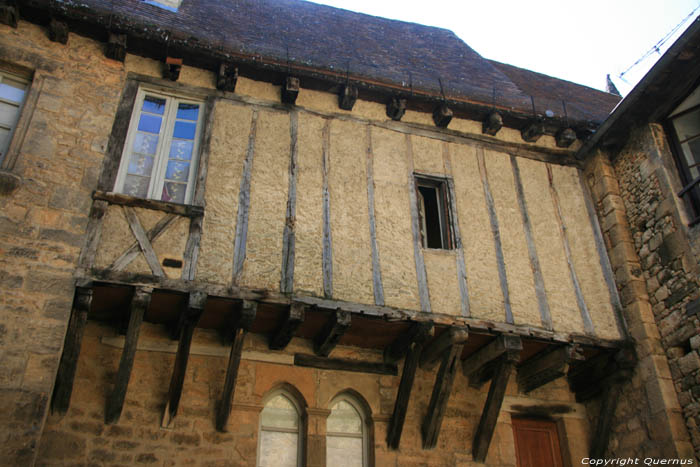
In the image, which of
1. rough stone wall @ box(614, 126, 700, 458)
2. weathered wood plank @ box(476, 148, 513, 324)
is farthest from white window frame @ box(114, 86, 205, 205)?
rough stone wall @ box(614, 126, 700, 458)

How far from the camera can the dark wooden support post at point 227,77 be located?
6.50 meters

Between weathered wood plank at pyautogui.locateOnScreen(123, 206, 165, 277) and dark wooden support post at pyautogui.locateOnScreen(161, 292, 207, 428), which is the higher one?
weathered wood plank at pyautogui.locateOnScreen(123, 206, 165, 277)

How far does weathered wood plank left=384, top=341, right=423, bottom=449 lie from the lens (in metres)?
5.81

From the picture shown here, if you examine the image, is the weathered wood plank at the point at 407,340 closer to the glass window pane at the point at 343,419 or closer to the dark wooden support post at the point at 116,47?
the glass window pane at the point at 343,419

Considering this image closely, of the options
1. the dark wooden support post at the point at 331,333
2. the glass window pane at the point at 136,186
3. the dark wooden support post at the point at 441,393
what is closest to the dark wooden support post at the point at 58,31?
the glass window pane at the point at 136,186

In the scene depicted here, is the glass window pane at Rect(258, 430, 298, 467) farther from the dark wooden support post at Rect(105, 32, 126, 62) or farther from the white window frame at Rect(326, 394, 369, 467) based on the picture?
the dark wooden support post at Rect(105, 32, 126, 62)

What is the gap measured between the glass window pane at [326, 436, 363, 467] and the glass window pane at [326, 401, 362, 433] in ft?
0.27

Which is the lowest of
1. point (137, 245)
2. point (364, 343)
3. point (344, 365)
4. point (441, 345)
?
point (344, 365)

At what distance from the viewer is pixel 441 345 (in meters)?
5.94

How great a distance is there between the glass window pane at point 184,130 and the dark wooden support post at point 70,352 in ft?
6.28

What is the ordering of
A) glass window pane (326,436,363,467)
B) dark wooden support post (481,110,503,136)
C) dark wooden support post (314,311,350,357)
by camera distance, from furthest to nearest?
dark wooden support post (481,110,503,136)
glass window pane (326,436,363,467)
dark wooden support post (314,311,350,357)

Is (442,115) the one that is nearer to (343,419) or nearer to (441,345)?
(441,345)

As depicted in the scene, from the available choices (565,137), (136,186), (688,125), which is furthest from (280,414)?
(688,125)

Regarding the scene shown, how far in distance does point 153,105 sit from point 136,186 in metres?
1.02
